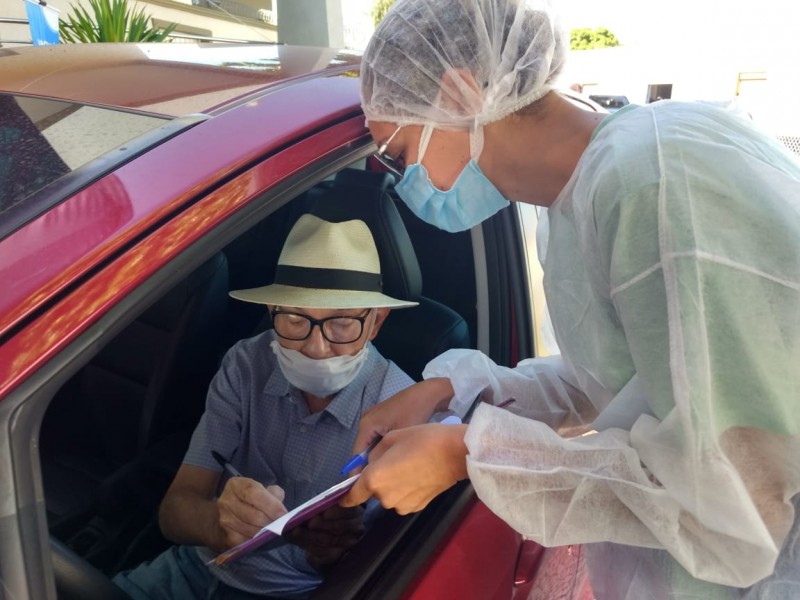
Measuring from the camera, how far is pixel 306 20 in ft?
22.4

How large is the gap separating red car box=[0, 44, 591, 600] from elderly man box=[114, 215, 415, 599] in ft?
0.56

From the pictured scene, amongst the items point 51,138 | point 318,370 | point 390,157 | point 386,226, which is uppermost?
point 51,138

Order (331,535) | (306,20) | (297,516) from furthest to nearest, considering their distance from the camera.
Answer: (306,20) < (331,535) < (297,516)

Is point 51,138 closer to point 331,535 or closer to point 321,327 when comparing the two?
point 321,327

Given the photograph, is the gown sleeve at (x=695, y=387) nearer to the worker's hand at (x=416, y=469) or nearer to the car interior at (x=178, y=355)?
the worker's hand at (x=416, y=469)

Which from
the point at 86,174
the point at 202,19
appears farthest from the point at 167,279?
the point at 202,19

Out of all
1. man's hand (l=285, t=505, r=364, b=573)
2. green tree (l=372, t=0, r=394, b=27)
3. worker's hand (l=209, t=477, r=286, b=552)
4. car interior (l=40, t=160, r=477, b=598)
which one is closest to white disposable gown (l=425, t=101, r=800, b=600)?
man's hand (l=285, t=505, r=364, b=573)

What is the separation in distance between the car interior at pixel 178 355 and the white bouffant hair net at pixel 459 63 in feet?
1.88

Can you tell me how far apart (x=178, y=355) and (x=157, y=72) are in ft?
3.63

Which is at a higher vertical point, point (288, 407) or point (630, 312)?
point (630, 312)

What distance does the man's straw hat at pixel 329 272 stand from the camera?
189 centimetres

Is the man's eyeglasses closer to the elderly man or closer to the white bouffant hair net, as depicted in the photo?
the elderly man

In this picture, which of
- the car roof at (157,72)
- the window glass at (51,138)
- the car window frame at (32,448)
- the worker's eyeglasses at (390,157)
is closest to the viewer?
the car window frame at (32,448)

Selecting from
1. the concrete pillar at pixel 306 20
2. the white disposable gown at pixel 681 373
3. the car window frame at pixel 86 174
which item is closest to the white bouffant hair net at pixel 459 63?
the white disposable gown at pixel 681 373
